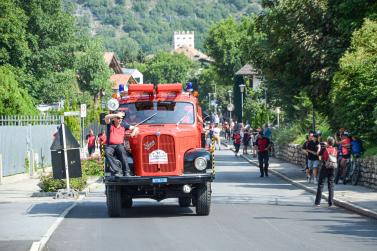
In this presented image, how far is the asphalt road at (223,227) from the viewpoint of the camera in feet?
54.2

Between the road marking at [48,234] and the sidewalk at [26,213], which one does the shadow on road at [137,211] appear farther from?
the sidewalk at [26,213]

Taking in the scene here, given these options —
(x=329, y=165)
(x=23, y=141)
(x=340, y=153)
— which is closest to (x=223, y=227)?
(x=329, y=165)

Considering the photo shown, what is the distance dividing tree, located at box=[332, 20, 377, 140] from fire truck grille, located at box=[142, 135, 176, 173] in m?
12.4

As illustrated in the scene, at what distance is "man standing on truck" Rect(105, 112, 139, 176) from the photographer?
21.7 m

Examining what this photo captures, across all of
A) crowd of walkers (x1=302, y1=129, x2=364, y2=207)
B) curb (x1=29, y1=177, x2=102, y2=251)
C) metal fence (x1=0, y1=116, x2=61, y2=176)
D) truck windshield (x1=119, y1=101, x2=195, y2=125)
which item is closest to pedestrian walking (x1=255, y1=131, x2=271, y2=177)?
crowd of walkers (x1=302, y1=129, x2=364, y2=207)

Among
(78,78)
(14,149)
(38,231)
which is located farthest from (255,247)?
(78,78)

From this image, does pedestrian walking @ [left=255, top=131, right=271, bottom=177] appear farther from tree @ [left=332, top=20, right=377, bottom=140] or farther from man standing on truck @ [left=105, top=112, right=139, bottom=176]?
man standing on truck @ [left=105, top=112, right=139, bottom=176]

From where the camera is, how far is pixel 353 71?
1334 inches

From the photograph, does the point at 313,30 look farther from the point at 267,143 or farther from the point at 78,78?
the point at 78,78

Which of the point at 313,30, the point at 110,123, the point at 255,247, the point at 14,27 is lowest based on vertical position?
the point at 255,247

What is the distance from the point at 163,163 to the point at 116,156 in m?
1.07

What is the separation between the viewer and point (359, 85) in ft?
110

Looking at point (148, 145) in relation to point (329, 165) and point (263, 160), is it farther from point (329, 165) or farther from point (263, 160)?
point (263, 160)

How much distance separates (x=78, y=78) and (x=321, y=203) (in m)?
74.4
